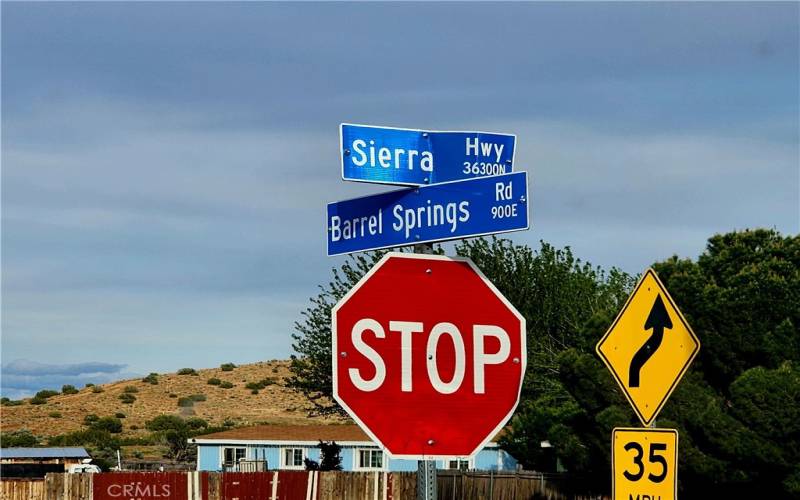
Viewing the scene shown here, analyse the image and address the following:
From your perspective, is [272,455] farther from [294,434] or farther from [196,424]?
[196,424]

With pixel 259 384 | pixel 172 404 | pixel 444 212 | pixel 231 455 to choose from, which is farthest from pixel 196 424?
pixel 444 212

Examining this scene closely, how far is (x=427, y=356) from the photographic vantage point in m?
5.84

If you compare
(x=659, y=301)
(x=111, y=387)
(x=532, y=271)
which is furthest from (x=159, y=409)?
(x=659, y=301)

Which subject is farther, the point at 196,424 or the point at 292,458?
the point at 196,424

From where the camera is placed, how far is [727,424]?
62.5 ft

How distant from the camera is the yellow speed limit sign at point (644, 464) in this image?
7457 millimetres

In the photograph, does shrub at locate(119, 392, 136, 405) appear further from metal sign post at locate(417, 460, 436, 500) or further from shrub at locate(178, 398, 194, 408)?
metal sign post at locate(417, 460, 436, 500)

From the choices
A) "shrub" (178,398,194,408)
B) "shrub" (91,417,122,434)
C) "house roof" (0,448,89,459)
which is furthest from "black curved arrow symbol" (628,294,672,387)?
"shrub" (178,398,194,408)

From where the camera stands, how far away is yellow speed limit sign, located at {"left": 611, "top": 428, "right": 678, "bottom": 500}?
7457 millimetres

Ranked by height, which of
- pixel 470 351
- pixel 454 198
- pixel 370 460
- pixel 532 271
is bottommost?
pixel 370 460

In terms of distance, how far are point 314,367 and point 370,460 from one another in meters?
4.93

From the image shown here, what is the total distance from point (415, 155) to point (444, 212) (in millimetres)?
415

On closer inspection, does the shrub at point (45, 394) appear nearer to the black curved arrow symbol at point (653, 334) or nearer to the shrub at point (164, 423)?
the shrub at point (164, 423)

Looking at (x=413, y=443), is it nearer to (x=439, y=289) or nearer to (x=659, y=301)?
(x=439, y=289)
